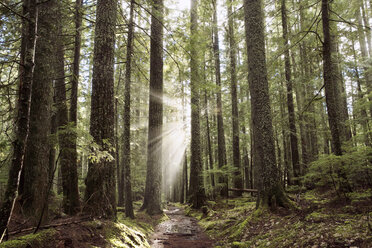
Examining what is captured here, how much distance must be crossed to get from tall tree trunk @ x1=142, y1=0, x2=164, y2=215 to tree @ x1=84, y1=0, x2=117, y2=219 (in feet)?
17.0

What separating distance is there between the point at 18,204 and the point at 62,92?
4906mm

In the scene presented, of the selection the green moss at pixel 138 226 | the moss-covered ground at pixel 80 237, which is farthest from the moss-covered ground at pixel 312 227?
the moss-covered ground at pixel 80 237

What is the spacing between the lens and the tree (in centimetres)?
554

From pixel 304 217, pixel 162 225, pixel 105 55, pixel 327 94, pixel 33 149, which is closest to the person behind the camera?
pixel 33 149

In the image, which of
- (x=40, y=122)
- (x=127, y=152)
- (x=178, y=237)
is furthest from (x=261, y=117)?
(x=40, y=122)

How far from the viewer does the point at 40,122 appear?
5.41 metres

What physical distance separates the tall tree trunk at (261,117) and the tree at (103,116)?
480cm

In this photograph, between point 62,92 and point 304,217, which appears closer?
point 304,217

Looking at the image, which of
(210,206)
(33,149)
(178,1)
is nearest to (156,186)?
(210,206)

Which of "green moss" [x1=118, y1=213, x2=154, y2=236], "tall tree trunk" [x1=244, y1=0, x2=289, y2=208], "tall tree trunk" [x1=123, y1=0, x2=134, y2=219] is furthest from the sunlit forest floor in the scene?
"tall tree trunk" [x1=123, y1=0, x2=134, y2=219]

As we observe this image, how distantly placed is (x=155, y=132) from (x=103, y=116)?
5638 mm

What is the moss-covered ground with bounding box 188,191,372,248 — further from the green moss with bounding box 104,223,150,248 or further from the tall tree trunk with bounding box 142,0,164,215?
the tall tree trunk with bounding box 142,0,164,215

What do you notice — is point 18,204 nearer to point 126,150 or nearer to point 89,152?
point 89,152

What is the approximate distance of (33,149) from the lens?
518 cm
